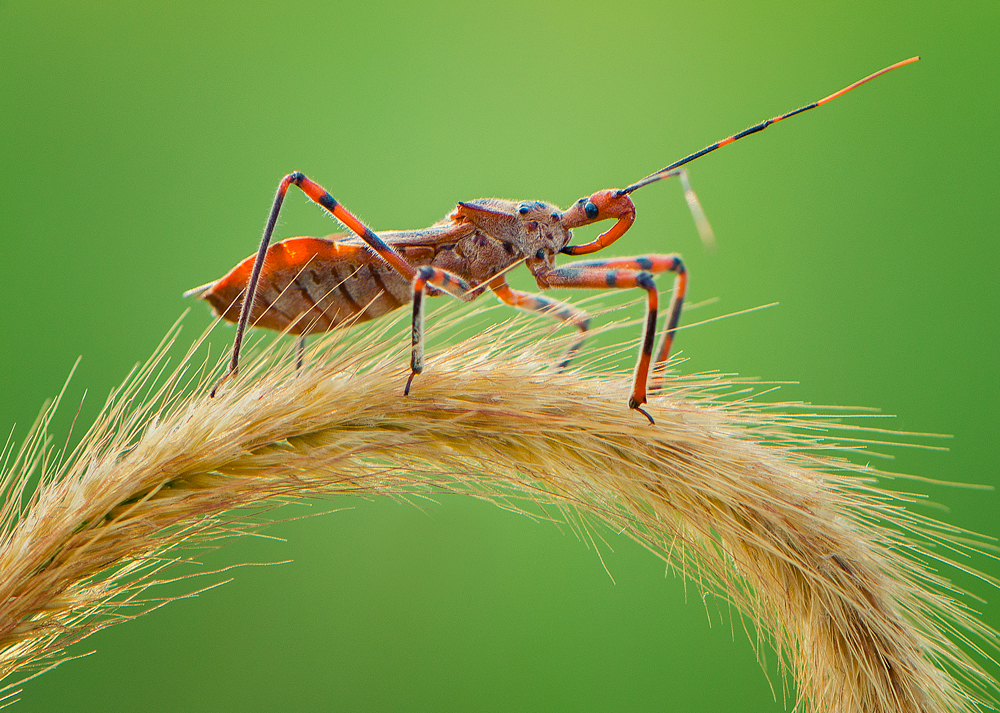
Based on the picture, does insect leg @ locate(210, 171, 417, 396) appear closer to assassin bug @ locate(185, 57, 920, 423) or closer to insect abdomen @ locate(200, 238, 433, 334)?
assassin bug @ locate(185, 57, 920, 423)

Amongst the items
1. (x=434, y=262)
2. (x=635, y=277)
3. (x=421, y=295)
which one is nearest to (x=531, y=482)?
(x=421, y=295)

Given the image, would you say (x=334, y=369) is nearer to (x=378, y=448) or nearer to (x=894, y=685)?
(x=378, y=448)

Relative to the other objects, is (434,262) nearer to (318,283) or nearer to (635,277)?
(318,283)

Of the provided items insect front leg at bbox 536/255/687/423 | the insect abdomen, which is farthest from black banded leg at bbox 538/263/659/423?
the insect abdomen

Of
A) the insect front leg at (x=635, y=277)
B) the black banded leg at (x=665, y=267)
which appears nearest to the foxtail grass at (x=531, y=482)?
the insect front leg at (x=635, y=277)

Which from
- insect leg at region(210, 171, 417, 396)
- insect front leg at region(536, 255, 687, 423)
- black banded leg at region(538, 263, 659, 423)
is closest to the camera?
black banded leg at region(538, 263, 659, 423)
